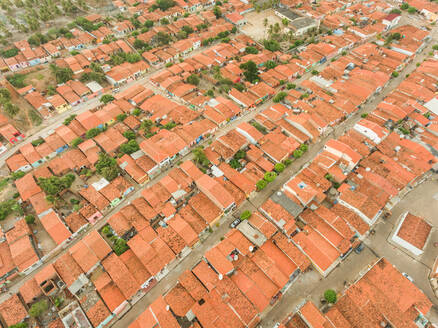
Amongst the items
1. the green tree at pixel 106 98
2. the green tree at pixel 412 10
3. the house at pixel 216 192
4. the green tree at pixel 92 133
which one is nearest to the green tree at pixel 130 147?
the green tree at pixel 92 133


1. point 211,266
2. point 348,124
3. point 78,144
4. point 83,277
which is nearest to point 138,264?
point 83,277

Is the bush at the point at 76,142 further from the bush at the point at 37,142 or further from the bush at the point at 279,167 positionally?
the bush at the point at 279,167

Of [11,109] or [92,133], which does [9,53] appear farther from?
[92,133]

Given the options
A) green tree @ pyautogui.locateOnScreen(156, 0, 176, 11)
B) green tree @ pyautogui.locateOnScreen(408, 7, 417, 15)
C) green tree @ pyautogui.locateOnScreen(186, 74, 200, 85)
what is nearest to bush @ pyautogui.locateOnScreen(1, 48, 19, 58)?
green tree @ pyautogui.locateOnScreen(156, 0, 176, 11)

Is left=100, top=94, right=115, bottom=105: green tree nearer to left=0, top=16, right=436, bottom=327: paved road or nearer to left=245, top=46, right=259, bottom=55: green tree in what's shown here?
left=0, top=16, right=436, bottom=327: paved road

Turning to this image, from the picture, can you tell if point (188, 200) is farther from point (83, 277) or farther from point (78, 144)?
point (78, 144)
